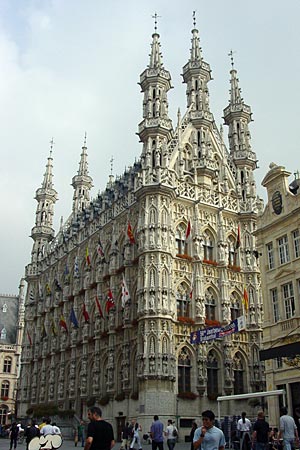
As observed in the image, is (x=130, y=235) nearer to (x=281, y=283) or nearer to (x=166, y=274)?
(x=166, y=274)

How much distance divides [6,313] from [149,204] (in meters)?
57.8

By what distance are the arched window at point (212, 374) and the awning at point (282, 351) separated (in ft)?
34.9

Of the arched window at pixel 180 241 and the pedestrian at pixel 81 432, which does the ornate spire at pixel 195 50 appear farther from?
the pedestrian at pixel 81 432

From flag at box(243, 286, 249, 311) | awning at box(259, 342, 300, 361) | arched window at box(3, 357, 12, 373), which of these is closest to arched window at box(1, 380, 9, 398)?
arched window at box(3, 357, 12, 373)

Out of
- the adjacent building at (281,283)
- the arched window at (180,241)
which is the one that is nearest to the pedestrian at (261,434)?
the adjacent building at (281,283)

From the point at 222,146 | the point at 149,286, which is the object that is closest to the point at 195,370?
the point at 149,286

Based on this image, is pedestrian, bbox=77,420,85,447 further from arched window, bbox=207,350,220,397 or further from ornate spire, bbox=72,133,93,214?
ornate spire, bbox=72,133,93,214

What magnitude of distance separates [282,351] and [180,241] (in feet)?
50.9

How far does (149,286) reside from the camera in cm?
3688

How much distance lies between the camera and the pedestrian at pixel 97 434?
8961 mm

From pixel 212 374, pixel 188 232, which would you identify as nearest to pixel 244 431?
pixel 212 374

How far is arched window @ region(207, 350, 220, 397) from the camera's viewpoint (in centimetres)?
3794

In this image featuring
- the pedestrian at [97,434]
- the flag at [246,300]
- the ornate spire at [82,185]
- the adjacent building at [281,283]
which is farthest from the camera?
the ornate spire at [82,185]

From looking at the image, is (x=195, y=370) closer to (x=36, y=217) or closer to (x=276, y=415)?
(x=276, y=415)
